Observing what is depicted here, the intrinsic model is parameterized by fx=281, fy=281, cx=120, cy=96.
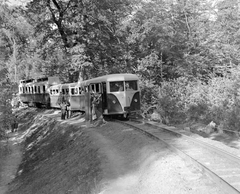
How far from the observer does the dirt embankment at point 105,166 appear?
6.19m

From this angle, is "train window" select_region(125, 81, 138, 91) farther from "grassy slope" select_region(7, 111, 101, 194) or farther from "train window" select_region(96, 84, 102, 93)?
"grassy slope" select_region(7, 111, 101, 194)

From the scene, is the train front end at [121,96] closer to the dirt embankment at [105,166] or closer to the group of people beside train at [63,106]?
the dirt embankment at [105,166]

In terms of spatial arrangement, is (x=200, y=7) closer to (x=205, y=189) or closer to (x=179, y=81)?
(x=179, y=81)

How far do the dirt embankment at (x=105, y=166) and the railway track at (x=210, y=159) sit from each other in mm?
193

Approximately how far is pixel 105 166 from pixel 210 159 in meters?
3.07

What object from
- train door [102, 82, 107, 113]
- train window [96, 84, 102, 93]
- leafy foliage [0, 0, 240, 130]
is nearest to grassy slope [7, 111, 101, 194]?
train door [102, 82, 107, 113]

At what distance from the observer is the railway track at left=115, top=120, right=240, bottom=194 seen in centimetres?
564

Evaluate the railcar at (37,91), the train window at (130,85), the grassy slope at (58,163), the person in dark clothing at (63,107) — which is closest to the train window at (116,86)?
the train window at (130,85)

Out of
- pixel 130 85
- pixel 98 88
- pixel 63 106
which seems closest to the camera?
pixel 130 85

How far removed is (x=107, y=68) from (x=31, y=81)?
11838 millimetres

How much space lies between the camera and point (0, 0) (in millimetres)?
23234

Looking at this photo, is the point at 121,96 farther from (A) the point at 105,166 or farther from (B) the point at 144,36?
(B) the point at 144,36

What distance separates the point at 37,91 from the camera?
30984mm

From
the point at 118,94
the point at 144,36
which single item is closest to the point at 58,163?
the point at 118,94
